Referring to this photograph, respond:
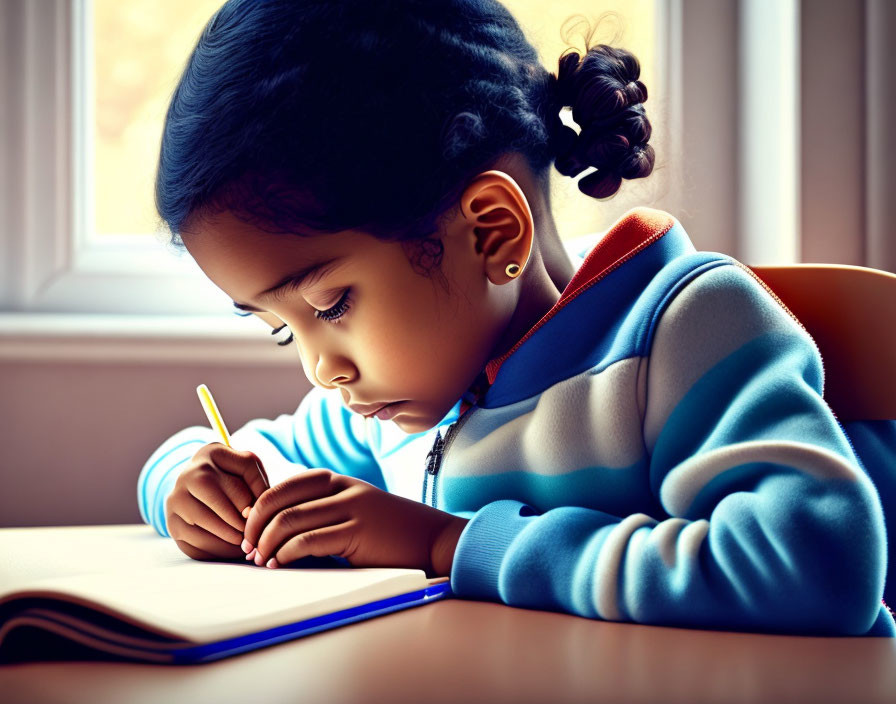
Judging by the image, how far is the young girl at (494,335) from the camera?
522mm

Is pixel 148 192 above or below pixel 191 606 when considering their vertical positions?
above

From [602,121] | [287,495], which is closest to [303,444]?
[287,495]

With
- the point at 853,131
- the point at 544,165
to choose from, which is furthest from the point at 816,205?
the point at 544,165

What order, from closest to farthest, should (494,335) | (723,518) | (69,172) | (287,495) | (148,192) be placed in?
(723,518) < (287,495) < (494,335) < (148,192) < (69,172)

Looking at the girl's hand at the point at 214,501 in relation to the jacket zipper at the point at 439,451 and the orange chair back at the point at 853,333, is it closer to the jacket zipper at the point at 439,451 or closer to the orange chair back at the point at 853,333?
the jacket zipper at the point at 439,451

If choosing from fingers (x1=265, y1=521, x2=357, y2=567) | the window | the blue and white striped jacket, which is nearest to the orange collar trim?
the blue and white striped jacket

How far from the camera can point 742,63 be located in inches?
49.4

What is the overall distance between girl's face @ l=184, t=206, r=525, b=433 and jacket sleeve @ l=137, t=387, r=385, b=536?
0.72 ft

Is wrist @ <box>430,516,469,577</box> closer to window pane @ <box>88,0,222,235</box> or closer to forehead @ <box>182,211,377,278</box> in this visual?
A: forehead @ <box>182,211,377,278</box>

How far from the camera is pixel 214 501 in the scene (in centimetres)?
69

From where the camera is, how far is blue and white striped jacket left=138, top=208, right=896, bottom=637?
0.50 meters

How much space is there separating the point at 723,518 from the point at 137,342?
2.67 feet

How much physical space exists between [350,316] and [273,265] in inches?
2.7

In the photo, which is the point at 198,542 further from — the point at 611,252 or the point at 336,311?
the point at 611,252
